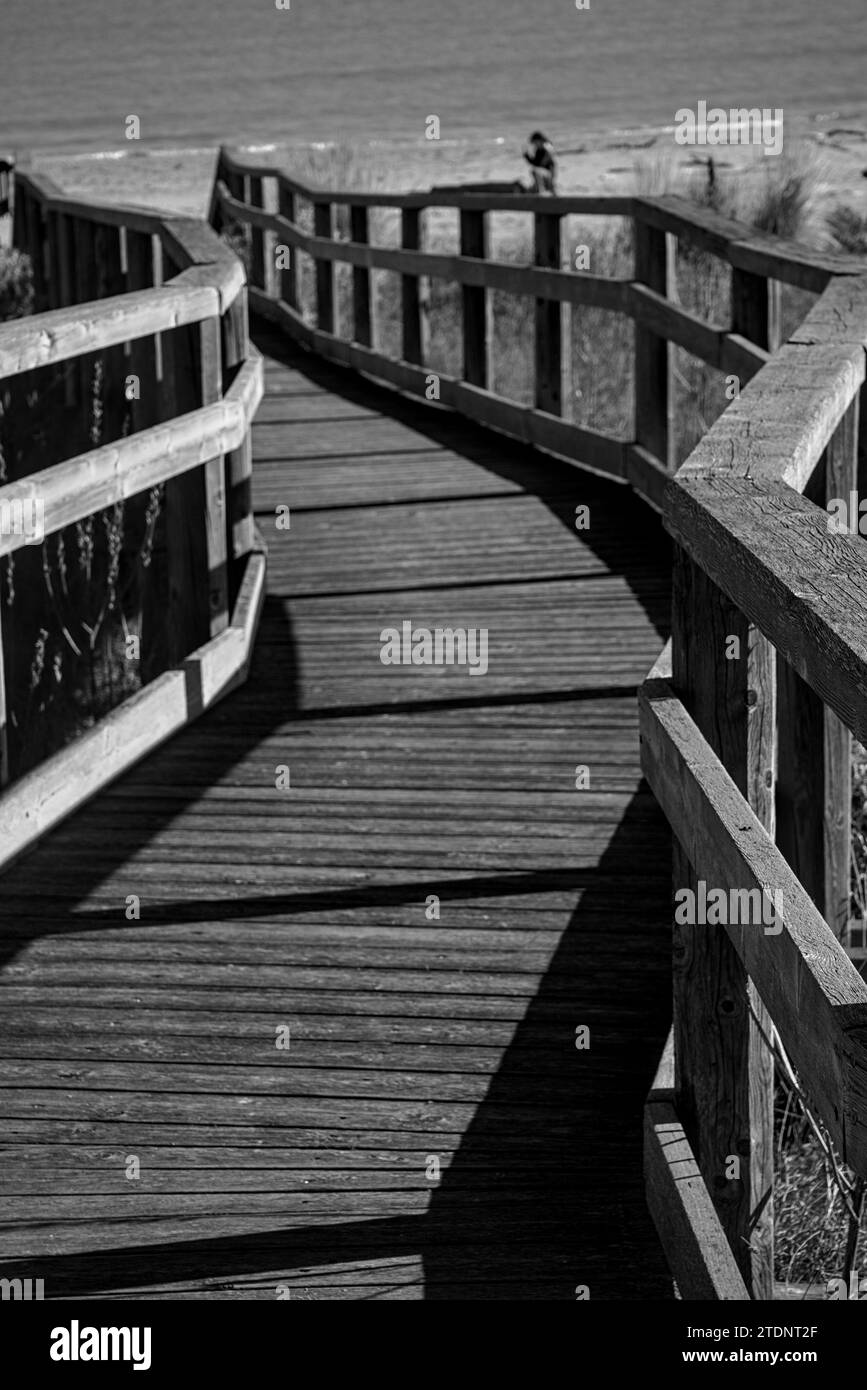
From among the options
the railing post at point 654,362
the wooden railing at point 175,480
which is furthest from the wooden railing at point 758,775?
the railing post at point 654,362

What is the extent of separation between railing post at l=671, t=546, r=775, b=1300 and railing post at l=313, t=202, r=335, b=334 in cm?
940

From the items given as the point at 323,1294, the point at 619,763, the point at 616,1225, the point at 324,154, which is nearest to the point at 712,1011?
the point at 616,1225

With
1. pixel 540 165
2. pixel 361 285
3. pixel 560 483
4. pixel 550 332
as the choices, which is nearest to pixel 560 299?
pixel 550 332

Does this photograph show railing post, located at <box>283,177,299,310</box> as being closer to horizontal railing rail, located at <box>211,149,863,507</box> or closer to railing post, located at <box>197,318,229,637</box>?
horizontal railing rail, located at <box>211,149,863,507</box>

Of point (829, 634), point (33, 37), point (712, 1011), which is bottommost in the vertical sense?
point (712, 1011)

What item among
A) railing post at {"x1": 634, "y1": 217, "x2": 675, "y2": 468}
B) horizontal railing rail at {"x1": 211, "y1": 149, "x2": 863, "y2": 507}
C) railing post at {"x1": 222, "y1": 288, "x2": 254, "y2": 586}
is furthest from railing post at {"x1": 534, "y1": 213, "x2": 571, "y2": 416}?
railing post at {"x1": 222, "y1": 288, "x2": 254, "y2": 586}

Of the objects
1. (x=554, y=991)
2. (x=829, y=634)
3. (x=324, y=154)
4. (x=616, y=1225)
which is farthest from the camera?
(x=324, y=154)

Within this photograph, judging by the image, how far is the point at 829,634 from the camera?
1.93 meters

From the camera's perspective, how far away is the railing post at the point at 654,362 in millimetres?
7168

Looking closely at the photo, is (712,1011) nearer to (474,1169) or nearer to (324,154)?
(474,1169)

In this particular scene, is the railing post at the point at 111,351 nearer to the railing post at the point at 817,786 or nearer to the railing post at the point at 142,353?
the railing post at the point at 142,353

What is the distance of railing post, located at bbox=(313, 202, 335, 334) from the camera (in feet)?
38.6

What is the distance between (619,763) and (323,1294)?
7.54 ft
